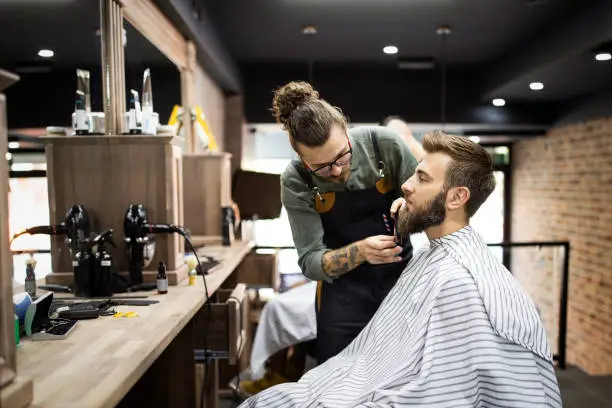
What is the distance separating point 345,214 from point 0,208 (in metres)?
1.27

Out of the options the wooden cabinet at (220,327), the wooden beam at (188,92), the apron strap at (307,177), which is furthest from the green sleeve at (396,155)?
the wooden beam at (188,92)

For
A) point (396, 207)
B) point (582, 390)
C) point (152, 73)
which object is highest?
point (152, 73)

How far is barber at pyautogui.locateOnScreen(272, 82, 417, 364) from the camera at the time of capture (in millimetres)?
1839

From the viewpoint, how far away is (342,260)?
5.95 feet

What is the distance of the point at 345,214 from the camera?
1932mm

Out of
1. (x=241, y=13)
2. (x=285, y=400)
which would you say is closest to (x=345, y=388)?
(x=285, y=400)

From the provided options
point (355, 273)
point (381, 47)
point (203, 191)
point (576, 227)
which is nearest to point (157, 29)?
point (203, 191)

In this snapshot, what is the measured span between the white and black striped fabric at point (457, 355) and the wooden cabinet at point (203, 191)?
6.99 ft

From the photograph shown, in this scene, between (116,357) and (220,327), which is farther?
(220,327)

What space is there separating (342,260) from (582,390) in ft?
9.07

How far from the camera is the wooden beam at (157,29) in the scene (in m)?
2.44

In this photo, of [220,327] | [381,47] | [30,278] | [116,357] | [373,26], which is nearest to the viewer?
[116,357]

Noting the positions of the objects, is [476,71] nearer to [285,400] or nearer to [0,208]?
[285,400]

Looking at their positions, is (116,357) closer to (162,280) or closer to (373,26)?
(162,280)
